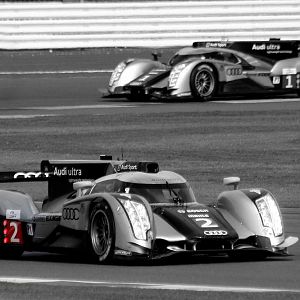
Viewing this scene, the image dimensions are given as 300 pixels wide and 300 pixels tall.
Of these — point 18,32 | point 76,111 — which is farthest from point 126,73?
point 18,32

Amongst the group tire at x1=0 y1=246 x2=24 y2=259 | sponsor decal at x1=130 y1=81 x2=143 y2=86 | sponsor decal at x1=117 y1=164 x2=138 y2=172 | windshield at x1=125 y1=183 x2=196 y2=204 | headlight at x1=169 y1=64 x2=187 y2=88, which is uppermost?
headlight at x1=169 y1=64 x2=187 y2=88

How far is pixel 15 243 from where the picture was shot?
12047 millimetres

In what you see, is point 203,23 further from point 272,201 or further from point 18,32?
point 272,201

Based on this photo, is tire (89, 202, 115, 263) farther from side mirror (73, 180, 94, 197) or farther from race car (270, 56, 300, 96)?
race car (270, 56, 300, 96)

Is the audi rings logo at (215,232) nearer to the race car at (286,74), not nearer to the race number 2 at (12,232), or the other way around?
the race number 2 at (12,232)

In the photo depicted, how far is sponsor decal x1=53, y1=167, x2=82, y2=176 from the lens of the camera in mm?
12422

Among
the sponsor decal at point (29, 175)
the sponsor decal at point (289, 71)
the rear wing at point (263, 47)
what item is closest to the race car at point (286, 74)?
the sponsor decal at point (289, 71)

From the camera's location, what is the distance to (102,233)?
37.4 feet

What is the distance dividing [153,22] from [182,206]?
23682 mm

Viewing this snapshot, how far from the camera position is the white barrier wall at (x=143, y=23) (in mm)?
34062

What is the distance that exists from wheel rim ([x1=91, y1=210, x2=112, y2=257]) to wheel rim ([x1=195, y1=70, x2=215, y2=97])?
17842 mm

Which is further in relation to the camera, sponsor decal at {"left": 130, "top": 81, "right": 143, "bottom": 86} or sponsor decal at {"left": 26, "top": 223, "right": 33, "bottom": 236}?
sponsor decal at {"left": 130, "top": 81, "right": 143, "bottom": 86}

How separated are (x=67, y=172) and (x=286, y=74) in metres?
18.0

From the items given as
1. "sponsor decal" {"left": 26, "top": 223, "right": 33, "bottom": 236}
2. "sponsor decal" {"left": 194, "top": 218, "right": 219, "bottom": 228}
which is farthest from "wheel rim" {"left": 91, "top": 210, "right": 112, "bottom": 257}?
"sponsor decal" {"left": 26, "top": 223, "right": 33, "bottom": 236}
